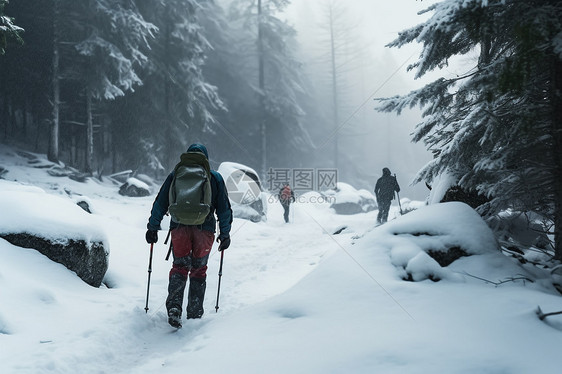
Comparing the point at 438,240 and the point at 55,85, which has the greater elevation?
the point at 55,85

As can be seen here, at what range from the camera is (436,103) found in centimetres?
495

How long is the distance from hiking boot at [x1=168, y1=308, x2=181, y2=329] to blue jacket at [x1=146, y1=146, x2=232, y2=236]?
3.51ft

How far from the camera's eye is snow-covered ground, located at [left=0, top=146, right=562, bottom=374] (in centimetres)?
258

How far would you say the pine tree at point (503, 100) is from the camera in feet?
11.0

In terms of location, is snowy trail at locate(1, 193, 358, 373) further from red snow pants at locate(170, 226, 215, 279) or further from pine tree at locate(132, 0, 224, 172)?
pine tree at locate(132, 0, 224, 172)

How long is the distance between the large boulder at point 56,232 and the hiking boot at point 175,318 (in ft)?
6.30

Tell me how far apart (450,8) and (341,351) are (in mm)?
3445

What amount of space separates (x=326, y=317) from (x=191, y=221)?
1.99 m

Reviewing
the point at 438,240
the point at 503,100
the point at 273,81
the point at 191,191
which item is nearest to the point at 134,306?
the point at 191,191

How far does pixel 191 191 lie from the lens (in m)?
4.23

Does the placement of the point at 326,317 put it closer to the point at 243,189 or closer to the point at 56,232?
the point at 56,232

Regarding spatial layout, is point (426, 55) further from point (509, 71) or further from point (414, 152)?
point (414, 152)

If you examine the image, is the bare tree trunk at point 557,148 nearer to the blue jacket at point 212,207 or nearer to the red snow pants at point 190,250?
the blue jacket at point 212,207

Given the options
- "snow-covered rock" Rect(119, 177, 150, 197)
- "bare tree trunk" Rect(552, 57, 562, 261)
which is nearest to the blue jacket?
"bare tree trunk" Rect(552, 57, 562, 261)
